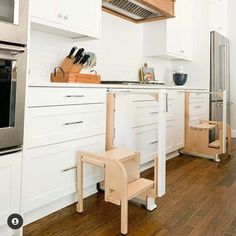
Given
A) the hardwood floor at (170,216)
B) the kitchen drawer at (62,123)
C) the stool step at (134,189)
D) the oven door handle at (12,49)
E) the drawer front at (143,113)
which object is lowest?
the hardwood floor at (170,216)

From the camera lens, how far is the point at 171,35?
11.9 ft

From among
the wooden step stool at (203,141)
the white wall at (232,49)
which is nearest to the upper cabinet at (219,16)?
the white wall at (232,49)

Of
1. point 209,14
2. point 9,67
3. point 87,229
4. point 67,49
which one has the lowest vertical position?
point 87,229

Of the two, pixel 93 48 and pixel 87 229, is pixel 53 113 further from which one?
pixel 93 48

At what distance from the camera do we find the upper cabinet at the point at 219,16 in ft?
14.4

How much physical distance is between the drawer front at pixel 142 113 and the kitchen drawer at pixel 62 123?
0.46m

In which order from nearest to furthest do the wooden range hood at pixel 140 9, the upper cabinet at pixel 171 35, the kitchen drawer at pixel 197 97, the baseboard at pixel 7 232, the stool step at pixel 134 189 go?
the baseboard at pixel 7 232 → the stool step at pixel 134 189 → the wooden range hood at pixel 140 9 → the upper cabinet at pixel 171 35 → the kitchen drawer at pixel 197 97

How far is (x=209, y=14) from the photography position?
13.6 feet

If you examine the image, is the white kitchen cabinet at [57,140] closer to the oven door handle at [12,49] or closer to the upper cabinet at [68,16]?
the oven door handle at [12,49]

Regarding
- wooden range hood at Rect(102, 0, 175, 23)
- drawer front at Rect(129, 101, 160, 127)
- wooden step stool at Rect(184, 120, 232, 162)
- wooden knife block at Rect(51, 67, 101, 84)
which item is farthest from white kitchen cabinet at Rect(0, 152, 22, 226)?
wooden step stool at Rect(184, 120, 232, 162)

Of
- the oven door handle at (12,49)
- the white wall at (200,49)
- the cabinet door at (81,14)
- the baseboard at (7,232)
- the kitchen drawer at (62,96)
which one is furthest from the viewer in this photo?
the white wall at (200,49)

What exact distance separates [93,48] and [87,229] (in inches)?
71.1

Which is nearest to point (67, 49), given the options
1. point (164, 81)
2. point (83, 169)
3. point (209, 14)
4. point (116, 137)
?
point (116, 137)

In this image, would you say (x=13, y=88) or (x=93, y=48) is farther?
(x=93, y=48)
